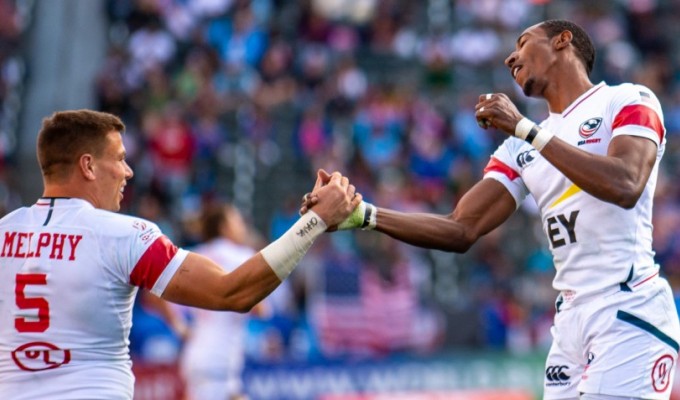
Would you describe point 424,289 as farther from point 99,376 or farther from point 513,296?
point 99,376

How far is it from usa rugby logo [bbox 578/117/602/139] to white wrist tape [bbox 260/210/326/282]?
1.47 m

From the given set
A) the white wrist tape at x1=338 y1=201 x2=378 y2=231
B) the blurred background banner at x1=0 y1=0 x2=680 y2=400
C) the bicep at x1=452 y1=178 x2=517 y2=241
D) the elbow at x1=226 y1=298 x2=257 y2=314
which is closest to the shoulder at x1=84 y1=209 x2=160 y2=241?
the elbow at x1=226 y1=298 x2=257 y2=314

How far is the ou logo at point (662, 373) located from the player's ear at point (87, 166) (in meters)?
2.96

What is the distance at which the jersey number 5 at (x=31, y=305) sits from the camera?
542 cm

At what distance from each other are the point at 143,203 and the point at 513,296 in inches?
209

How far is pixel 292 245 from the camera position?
19.0 ft

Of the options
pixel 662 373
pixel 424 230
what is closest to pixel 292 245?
pixel 424 230

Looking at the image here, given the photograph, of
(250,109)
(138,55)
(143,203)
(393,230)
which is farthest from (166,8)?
(393,230)

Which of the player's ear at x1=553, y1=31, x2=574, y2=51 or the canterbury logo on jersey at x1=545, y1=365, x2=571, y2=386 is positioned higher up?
the player's ear at x1=553, y1=31, x2=574, y2=51

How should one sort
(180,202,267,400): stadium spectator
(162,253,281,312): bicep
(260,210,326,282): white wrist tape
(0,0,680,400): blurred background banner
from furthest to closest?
(0,0,680,400): blurred background banner, (180,202,267,400): stadium spectator, (260,210,326,282): white wrist tape, (162,253,281,312): bicep

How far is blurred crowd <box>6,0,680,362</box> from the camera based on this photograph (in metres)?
15.2

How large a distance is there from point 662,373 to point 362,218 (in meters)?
1.82

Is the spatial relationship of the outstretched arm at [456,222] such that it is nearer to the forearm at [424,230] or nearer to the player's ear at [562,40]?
the forearm at [424,230]

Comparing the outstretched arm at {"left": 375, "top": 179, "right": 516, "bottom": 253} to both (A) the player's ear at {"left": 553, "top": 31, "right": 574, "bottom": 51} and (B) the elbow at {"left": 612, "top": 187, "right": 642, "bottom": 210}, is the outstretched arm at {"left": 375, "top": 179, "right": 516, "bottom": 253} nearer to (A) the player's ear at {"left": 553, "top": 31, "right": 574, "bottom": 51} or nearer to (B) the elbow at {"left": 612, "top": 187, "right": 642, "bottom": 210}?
(A) the player's ear at {"left": 553, "top": 31, "right": 574, "bottom": 51}
